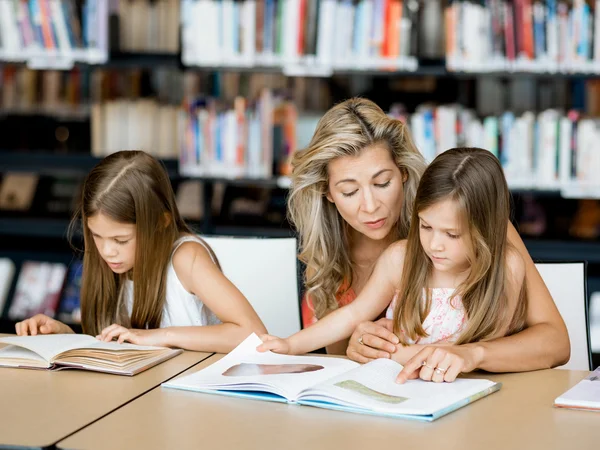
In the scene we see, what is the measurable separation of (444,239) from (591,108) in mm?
2177

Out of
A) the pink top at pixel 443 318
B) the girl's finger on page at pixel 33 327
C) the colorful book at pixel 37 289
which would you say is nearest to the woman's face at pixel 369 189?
the pink top at pixel 443 318

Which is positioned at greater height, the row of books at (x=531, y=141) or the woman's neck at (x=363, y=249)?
the row of books at (x=531, y=141)

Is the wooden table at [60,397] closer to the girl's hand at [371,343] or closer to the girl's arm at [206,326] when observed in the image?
the girl's arm at [206,326]

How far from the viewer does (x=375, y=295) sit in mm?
1858

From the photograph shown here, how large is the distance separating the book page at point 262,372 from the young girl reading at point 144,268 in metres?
0.27

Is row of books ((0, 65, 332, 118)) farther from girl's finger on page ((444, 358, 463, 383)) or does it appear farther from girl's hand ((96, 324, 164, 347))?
girl's finger on page ((444, 358, 463, 383))

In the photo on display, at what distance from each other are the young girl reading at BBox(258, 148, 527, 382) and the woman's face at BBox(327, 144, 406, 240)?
0.56 feet

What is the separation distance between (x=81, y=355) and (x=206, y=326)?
34 cm

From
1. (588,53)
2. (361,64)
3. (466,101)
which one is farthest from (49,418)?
(466,101)

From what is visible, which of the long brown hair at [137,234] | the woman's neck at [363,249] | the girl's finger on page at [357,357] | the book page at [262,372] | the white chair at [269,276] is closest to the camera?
the book page at [262,372]

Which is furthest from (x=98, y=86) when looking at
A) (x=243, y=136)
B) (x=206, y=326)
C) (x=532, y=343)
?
(x=532, y=343)

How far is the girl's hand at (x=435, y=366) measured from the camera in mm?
1466

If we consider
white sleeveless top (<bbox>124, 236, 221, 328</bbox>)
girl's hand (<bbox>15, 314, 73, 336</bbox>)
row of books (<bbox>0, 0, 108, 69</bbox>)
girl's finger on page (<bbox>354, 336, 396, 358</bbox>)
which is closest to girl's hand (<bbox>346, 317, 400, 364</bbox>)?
girl's finger on page (<bbox>354, 336, 396, 358</bbox>)

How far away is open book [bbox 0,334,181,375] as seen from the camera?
63.7 inches
